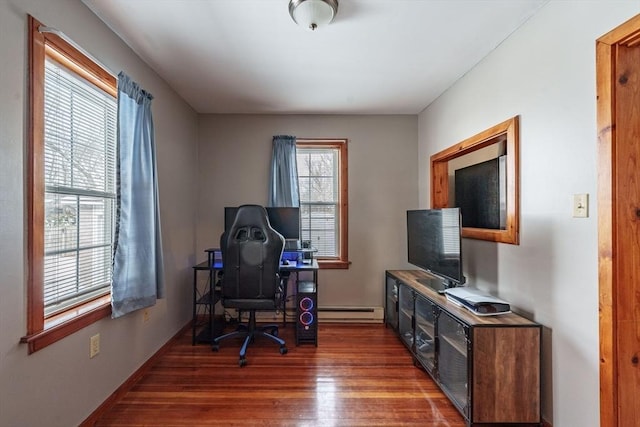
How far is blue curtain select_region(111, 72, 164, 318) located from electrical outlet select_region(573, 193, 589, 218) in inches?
102

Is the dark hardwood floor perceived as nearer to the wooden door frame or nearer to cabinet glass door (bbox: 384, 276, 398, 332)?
cabinet glass door (bbox: 384, 276, 398, 332)

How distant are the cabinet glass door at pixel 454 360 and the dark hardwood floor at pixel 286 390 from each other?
14 cm

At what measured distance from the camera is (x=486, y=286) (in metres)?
2.30

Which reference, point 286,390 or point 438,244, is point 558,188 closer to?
point 438,244

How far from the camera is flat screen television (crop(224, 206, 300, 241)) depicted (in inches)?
128

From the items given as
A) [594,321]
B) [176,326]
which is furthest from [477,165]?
[176,326]

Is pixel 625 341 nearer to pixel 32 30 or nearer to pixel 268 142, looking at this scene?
pixel 32 30

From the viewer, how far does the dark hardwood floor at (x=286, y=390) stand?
6.23ft

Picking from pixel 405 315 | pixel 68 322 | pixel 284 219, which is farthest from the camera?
pixel 284 219

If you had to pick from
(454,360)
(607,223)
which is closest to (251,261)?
(454,360)

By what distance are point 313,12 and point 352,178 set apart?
2.13m

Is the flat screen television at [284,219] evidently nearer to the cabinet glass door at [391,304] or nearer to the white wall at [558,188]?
the cabinet glass door at [391,304]

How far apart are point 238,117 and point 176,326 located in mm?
2387

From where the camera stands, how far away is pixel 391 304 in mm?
3334
